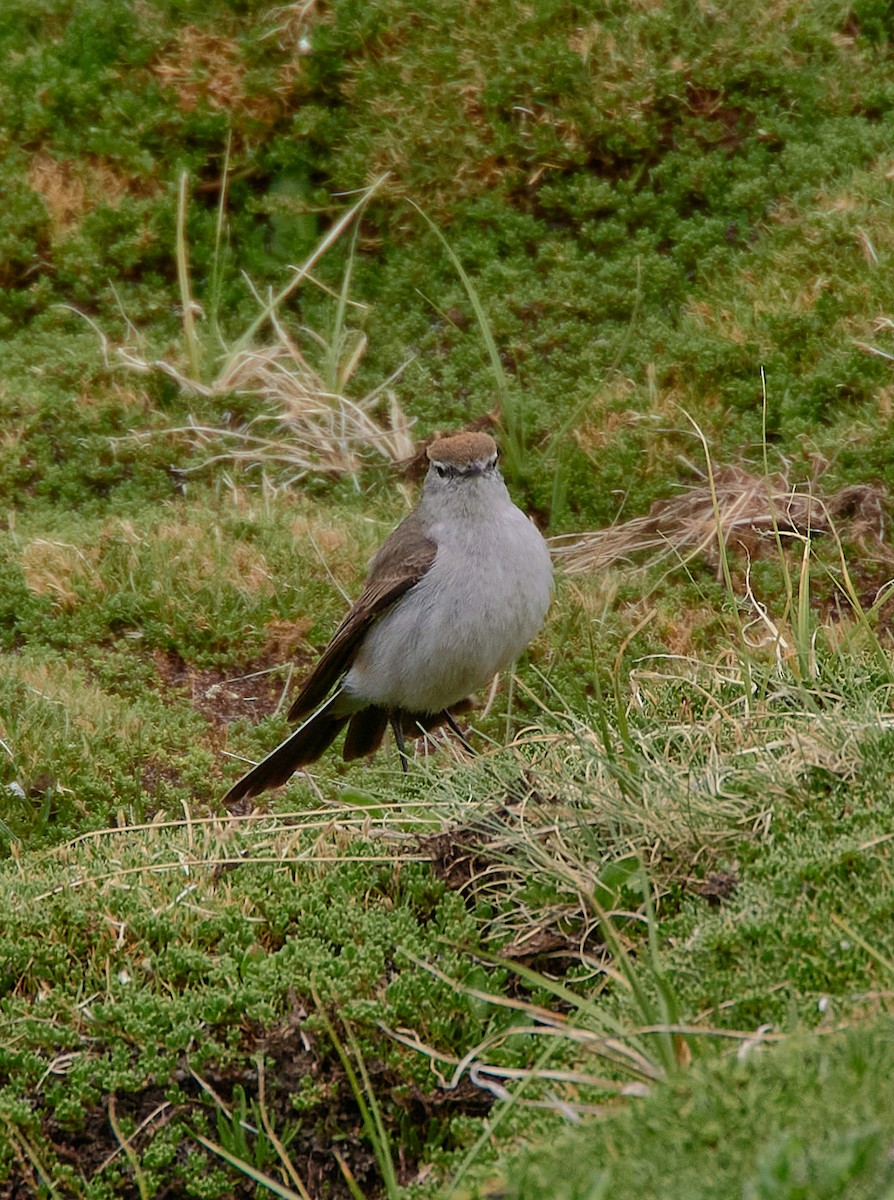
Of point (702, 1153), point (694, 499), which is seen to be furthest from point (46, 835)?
point (702, 1153)

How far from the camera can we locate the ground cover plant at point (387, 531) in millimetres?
3832

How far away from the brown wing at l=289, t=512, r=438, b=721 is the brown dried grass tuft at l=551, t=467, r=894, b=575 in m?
1.34

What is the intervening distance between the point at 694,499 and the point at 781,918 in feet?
14.3

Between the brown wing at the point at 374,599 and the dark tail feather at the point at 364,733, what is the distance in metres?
0.35

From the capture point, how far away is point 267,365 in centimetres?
927

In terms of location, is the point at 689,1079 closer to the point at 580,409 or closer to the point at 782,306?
the point at 580,409

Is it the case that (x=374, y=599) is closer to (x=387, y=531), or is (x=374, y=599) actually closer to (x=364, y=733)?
(x=364, y=733)

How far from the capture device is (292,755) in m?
6.70

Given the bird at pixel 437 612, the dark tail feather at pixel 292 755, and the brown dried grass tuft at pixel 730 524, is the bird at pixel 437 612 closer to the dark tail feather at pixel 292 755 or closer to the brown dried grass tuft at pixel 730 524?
the dark tail feather at pixel 292 755

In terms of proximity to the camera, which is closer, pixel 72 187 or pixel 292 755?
pixel 292 755

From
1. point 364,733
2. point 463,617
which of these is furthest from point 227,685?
point 463,617

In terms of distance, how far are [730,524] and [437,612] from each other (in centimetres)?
189

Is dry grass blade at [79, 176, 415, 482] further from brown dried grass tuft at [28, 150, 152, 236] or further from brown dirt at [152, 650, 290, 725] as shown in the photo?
brown dirt at [152, 650, 290, 725]

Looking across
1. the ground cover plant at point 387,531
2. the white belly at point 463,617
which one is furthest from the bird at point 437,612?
the ground cover plant at point 387,531
